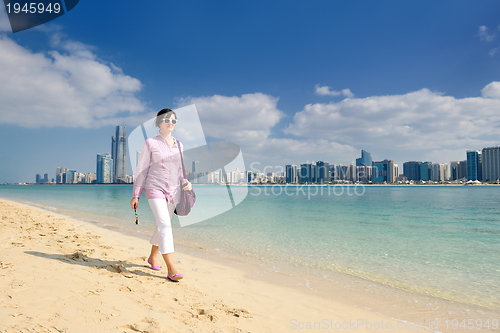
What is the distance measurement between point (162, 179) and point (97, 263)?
1.87 meters

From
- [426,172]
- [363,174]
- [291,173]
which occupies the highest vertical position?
[291,173]

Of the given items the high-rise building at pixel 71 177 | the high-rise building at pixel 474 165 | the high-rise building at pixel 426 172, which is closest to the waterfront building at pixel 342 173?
the high-rise building at pixel 426 172

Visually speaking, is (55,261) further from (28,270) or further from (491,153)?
(491,153)

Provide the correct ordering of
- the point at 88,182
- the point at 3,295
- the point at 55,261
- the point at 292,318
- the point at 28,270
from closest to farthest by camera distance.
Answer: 1. the point at 3,295
2. the point at 292,318
3. the point at 28,270
4. the point at 55,261
5. the point at 88,182

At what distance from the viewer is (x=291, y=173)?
132 metres

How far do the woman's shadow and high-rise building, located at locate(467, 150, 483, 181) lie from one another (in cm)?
17300

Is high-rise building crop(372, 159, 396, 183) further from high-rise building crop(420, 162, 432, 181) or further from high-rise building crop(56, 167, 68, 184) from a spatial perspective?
high-rise building crop(56, 167, 68, 184)

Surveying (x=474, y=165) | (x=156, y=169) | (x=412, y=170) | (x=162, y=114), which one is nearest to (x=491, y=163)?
(x=474, y=165)

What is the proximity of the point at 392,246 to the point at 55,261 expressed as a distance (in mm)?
8361

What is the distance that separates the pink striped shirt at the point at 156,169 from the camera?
12.2ft

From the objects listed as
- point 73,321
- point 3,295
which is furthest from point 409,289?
point 3,295

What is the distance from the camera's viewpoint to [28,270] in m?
3.23

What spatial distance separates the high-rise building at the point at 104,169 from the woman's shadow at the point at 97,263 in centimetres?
15883

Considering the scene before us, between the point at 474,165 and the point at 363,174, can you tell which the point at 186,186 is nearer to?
the point at 363,174
